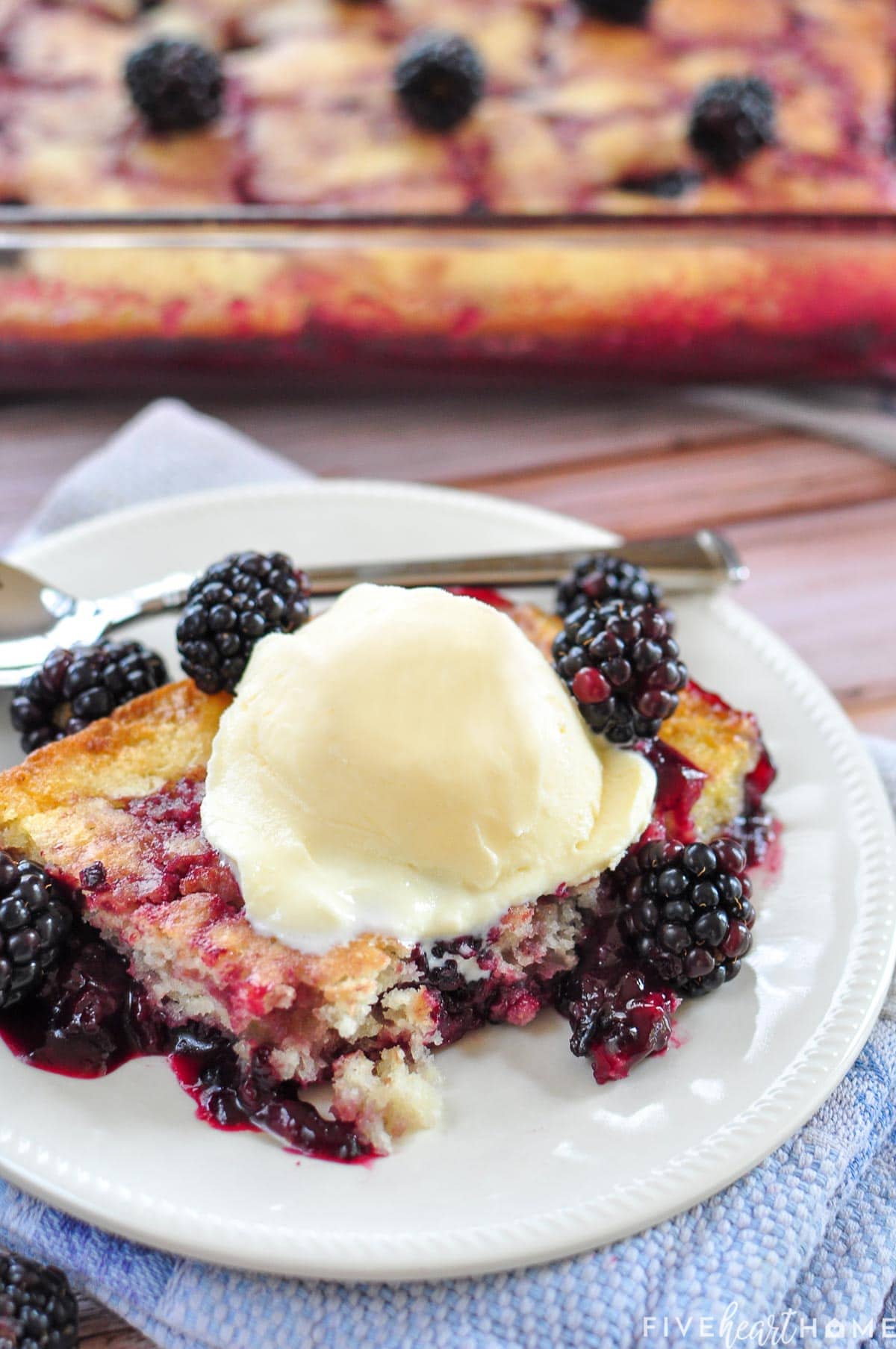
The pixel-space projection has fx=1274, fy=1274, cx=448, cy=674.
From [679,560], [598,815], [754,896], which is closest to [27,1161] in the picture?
[598,815]

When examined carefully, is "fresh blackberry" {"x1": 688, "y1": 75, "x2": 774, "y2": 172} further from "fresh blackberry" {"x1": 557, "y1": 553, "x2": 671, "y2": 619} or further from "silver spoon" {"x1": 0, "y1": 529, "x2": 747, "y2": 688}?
"fresh blackberry" {"x1": 557, "y1": 553, "x2": 671, "y2": 619}

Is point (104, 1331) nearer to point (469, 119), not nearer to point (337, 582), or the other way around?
point (337, 582)

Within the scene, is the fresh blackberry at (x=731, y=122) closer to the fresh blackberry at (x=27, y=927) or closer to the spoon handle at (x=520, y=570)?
the spoon handle at (x=520, y=570)

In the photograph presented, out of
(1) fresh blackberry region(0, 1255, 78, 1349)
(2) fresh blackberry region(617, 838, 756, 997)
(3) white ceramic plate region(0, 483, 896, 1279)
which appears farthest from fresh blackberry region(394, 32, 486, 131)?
Answer: (1) fresh blackberry region(0, 1255, 78, 1349)

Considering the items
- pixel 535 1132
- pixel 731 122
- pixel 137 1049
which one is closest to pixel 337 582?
pixel 137 1049

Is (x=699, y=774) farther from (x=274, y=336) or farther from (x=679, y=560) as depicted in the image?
(x=274, y=336)

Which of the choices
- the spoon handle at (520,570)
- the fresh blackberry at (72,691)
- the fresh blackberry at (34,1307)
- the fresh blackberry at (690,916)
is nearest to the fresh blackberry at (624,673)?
the fresh blackberry at (690,916)
